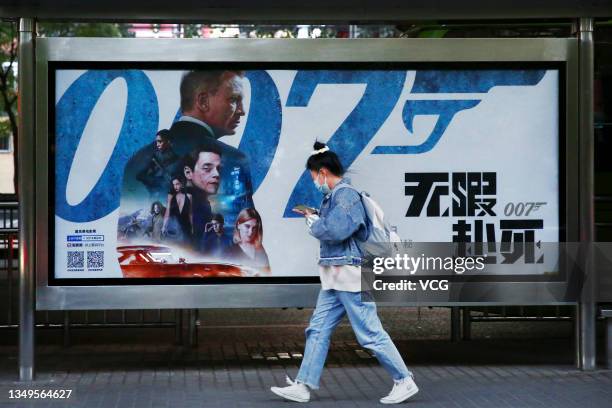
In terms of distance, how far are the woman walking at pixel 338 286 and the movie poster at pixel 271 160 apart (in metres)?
1.24

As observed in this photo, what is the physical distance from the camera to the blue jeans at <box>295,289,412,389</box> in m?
7.66

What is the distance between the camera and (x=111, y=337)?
462 inches

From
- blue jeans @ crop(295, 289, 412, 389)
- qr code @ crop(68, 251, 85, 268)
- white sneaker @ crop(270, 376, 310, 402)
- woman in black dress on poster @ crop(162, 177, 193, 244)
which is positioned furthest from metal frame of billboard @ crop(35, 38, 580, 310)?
white sneaker @ crop(270, 376, 310, 402)

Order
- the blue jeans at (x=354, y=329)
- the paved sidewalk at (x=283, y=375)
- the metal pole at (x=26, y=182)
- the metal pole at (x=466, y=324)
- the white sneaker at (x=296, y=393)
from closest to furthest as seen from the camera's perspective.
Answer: the blue jeans at (x=354, y=329) < the white sneaker at (x=296, y=393) < the paved sidewalk at (x=283, y=375) < the metal pole at (x=26, y=182) < the metal pole at (x=466, y=324)

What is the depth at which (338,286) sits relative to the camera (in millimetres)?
7707

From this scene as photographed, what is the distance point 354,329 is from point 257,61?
249 centimetres

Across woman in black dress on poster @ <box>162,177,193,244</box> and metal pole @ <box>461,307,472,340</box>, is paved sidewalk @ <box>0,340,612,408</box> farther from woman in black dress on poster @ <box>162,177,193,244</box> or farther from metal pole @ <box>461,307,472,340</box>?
woman in black dress on poster @ <box>162,177,193,244</box>

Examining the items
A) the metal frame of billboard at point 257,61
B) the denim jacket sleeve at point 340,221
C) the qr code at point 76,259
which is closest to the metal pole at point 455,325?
the metal frame of billboard at point 257,61

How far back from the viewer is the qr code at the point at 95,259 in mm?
8844

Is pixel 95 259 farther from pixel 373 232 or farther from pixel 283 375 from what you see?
pixel 373 232

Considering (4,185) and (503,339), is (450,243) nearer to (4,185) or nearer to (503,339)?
(503,339)

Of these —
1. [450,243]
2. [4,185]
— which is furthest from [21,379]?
[4,185]

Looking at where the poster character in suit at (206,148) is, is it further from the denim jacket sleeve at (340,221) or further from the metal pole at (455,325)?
the metal pole at (455,325)

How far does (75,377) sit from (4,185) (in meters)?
26.8
